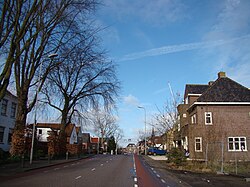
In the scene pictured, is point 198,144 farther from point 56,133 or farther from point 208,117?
point 56,133

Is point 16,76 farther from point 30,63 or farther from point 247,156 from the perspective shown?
point 247,156

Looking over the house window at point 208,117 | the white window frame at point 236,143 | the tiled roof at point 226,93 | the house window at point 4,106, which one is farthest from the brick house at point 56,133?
the white window frame at point 236,143

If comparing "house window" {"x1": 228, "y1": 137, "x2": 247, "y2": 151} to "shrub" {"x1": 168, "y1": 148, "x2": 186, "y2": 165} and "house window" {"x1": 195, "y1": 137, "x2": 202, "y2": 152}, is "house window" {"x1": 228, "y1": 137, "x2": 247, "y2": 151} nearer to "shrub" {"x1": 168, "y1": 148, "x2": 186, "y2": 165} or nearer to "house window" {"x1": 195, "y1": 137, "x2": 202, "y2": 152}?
"house window" {"x1": 195, "y1": 137, "x2": 202, "y2": 152}

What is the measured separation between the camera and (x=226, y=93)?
35.4 m

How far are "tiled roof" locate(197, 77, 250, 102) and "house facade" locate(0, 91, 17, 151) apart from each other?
2533 cm

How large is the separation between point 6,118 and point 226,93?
1156 inches

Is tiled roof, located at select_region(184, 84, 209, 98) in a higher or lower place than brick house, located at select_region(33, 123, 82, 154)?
higher

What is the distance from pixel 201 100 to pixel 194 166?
14.1 meters

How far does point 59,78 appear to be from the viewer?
3372 cm

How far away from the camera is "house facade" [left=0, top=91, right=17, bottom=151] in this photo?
35.2m

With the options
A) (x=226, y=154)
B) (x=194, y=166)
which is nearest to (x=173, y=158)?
(x=194, y=166)

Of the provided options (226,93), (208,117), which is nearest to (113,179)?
(208,117)

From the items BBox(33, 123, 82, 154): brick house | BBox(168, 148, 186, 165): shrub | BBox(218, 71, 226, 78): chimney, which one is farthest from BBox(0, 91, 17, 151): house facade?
BBox(218, 71, 226, 78): chimney

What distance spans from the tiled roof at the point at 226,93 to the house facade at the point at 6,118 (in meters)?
25.3
